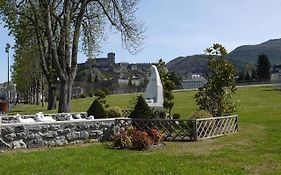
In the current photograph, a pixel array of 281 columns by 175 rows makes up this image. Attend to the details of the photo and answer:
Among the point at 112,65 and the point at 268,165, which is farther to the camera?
the point at 112,65

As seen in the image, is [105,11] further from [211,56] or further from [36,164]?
[36,164]

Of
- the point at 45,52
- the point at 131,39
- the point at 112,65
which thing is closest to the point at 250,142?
the point at 131,39

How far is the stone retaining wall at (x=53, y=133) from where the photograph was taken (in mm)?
14133

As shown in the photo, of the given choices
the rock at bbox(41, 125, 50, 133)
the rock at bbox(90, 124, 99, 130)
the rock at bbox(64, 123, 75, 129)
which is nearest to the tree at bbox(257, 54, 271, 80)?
the rock at bbox(90, 124, 99, 130)

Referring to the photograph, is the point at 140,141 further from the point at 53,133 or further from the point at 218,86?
the point at 218,86

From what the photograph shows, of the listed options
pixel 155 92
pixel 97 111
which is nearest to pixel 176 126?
pixel 97 111

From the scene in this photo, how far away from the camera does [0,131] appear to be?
13.9 meters

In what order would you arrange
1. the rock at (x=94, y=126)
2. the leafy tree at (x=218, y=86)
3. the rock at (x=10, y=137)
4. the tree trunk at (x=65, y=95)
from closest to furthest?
the rock at (x=10, y=137), the rock at (x=94, y=126), the leafy tree at (x=218, y=86), the tree trunk at (x=65, y=95)

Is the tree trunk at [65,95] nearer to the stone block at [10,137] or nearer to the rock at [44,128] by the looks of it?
the rock at [44,128]

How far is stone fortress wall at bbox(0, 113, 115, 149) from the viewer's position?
46.4ft

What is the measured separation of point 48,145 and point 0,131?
1.87 m

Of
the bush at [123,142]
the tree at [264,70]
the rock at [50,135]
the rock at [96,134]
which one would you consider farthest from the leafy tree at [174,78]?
the tree at [264,70]

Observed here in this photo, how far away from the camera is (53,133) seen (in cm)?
1512

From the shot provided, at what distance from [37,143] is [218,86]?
11.4 metres
